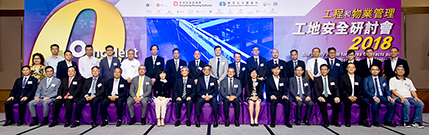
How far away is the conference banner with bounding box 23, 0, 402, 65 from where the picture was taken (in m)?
5.35

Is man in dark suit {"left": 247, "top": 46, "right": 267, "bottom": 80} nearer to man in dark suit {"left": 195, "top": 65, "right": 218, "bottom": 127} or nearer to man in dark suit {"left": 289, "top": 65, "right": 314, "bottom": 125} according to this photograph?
man in dark suit {"left": 289, "top": 65, "right": 314, "bottom": 125}

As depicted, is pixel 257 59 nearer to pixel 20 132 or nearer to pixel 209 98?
pixel 209 98

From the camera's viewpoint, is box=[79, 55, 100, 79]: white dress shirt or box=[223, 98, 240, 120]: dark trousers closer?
box=[223, 98, 240, 120]: dark trousers

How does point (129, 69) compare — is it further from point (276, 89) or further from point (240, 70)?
point (276, 89)

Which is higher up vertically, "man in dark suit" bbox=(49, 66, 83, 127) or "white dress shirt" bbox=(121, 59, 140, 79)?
"white dress shirt" bbox=(121, 59, 140, 79)

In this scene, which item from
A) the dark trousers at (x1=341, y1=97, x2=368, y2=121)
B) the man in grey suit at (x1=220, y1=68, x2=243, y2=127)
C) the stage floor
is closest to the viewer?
the stage floor

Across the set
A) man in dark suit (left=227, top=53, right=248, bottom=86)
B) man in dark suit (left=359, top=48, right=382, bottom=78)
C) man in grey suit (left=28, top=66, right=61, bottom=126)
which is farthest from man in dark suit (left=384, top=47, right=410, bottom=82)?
man in grey suit (left=28, top=66, right=61, bottom=126)

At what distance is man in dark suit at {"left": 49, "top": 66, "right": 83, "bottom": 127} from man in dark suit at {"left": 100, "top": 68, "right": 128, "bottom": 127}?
1.76ft

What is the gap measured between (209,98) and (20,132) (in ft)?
10.1

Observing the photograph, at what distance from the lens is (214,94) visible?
4.26m

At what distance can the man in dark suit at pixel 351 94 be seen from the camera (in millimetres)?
3850

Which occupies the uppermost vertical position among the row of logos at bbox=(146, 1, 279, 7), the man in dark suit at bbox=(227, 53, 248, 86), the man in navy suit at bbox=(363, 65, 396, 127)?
the row of logos at bbox=(146, 1, 279, 7)

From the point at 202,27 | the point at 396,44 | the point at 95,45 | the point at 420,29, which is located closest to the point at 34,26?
the point at 95,45

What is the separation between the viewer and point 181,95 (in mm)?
4266
